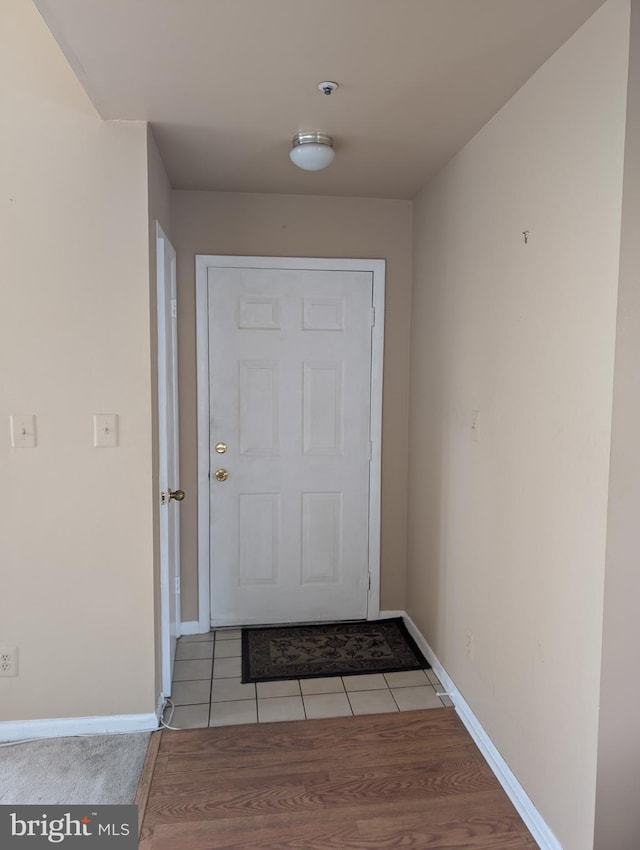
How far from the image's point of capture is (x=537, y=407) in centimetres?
181

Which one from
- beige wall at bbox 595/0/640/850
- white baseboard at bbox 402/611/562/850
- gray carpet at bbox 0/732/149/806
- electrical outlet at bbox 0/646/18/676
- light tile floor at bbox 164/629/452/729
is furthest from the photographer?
light tile floor at bbox 164/629/452/729

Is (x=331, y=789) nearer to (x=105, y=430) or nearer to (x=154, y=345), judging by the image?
(x=105, y=430)

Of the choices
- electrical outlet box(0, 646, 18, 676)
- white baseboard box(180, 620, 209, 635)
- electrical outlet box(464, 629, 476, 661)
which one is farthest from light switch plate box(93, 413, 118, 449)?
electrical outlet box(464, 629, 476, 661)

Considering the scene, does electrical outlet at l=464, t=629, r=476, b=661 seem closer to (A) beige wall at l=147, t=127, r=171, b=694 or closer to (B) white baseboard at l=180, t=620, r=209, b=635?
(A) beige wall at l=147, t=127, r=171, b=694

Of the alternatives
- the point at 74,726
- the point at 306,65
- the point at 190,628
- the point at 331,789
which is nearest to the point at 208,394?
the point at 190,628

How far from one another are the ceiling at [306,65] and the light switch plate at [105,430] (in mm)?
1074

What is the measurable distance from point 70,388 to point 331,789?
1.69 metres

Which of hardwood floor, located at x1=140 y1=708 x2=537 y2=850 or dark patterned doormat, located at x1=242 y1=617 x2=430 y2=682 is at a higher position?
dark patterned doormat, located at x1=242 y1=617 x2=430 y2=682

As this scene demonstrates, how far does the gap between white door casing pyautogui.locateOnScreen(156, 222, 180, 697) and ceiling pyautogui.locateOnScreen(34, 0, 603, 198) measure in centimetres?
53

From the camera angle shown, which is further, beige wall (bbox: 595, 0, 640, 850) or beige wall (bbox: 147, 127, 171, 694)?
beige wall (bbox: 147, 127, 171, 694)

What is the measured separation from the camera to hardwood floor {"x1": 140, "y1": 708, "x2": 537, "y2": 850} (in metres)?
1.80

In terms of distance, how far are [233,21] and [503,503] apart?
167cm

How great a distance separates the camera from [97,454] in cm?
219

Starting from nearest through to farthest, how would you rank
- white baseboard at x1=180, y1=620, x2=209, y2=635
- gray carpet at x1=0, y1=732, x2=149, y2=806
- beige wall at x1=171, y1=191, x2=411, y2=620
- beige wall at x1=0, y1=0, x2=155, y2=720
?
gray carpet at x1=0, y1=732, x2=149, y2=806
beige wall at x1=0, y1=0, x2=155, y2=720
beige wall at x1=171, y1=191, x2=411, y2=620
white baseboard at x1=180, y1=620, x2=209, y2=635
